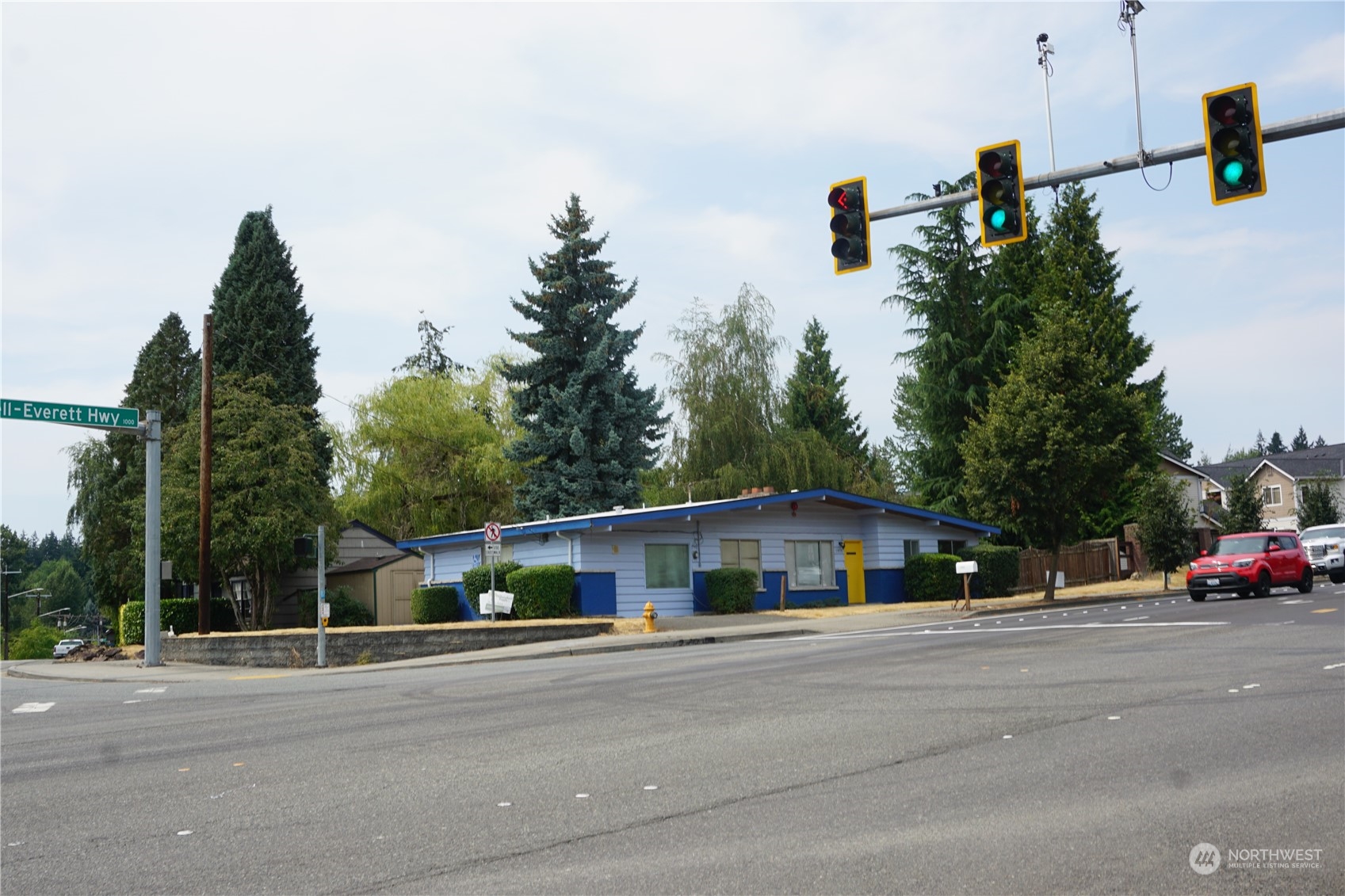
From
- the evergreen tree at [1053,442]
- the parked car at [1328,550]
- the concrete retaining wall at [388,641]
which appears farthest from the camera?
the parked car at [1328,550]

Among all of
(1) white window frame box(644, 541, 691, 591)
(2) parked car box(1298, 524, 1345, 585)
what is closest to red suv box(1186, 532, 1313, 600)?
(2) parked car box(1298, 524, 1345, 585)

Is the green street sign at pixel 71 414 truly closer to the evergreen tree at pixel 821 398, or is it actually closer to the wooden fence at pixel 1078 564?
the wooden fence at pixel 1078 564

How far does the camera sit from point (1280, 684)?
38.6 feet

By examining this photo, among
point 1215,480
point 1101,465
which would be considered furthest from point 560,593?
point 1215,480

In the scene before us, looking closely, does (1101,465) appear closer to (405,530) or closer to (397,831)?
(405,530)

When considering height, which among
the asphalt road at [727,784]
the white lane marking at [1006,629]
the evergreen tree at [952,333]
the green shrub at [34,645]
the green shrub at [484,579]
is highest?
the evergreen tree at [952,333]

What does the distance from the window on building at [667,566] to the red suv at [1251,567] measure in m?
13.7

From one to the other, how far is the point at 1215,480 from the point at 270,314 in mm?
75602

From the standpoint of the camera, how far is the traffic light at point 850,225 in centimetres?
1373

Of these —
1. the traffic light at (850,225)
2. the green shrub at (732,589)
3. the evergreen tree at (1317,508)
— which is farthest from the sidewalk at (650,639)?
the evergreen tree at (1317,508)

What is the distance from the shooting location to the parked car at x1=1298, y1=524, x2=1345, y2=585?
125 ft

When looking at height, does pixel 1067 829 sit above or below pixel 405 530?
below

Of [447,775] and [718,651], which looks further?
[718,651]

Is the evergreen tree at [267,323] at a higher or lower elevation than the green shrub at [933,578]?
higher
